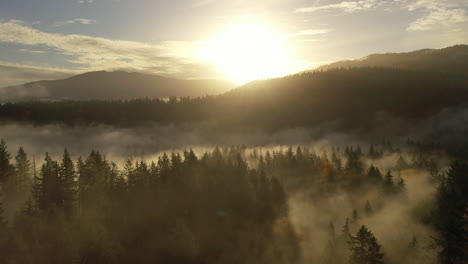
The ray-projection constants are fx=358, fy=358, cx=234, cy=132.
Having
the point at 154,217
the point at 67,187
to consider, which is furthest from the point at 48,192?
the point at 154,217

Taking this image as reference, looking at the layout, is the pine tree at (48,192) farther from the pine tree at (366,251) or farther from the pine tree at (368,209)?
the pine tree at (368,209)

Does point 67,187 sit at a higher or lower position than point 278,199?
higher

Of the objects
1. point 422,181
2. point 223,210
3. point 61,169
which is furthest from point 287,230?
point 422,181

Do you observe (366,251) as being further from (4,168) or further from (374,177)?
(4,168)

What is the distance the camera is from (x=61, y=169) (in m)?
88.9

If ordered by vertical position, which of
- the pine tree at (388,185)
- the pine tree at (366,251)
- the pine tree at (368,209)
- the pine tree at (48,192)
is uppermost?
the pine tree at (48,192)

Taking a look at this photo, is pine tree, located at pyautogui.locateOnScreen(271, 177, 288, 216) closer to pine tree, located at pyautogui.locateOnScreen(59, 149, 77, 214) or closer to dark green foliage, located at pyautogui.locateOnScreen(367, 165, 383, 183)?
dark green foliage, located at pyautogui.locateOnScreen(367, 165, 383, 183)

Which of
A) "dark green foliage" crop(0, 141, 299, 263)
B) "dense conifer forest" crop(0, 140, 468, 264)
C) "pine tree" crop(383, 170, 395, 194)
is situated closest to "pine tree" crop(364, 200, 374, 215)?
"dense conifer forest" crop(0, 140, 468, 264)

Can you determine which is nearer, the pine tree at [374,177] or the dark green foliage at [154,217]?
the dark green foliage at [154,217]

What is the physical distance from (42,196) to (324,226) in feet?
273

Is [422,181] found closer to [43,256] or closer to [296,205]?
[296,205]

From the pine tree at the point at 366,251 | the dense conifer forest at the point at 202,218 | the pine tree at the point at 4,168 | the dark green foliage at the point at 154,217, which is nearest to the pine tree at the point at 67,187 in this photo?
the dark green foliage at the point at 154,217

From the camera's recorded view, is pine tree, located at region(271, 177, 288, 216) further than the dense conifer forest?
Yes

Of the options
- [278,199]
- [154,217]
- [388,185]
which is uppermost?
[154,217]
